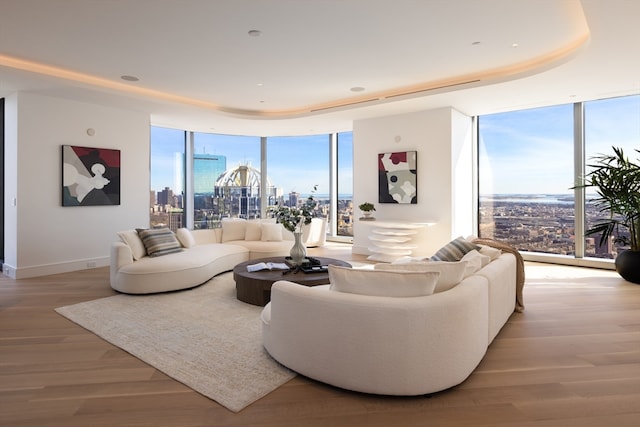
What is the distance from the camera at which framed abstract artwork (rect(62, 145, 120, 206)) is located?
5852mm

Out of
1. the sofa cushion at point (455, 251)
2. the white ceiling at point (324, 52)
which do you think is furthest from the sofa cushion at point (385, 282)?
the white ceiling at point (324, 52)

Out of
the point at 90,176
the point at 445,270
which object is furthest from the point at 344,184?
the point at 445,270

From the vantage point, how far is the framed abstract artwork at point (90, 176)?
585 cm

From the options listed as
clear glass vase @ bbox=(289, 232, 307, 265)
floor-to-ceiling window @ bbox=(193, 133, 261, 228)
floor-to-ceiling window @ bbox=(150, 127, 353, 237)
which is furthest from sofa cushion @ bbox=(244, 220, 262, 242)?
floor-to-ceiling window @ bbox=(193, 133, 261, 228)

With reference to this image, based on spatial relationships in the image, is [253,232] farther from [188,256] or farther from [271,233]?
[188,256]

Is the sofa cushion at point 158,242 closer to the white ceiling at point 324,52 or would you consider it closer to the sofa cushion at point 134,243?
the sofa cushion at point 134,243

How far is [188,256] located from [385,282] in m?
3.40

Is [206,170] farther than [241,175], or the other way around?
[241,175]

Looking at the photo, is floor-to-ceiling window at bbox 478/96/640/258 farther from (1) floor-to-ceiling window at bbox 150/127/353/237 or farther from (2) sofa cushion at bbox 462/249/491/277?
(2) sofa cushion at bbox 462/249/491/277

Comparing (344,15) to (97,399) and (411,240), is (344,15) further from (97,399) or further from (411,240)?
(411,240)

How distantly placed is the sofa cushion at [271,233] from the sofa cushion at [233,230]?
0.40 meters

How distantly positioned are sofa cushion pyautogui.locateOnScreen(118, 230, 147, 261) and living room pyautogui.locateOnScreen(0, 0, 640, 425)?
569 millimetres

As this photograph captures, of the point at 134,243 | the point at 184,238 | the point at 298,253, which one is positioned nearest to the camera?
the point at 298,253

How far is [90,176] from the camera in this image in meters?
6.13
